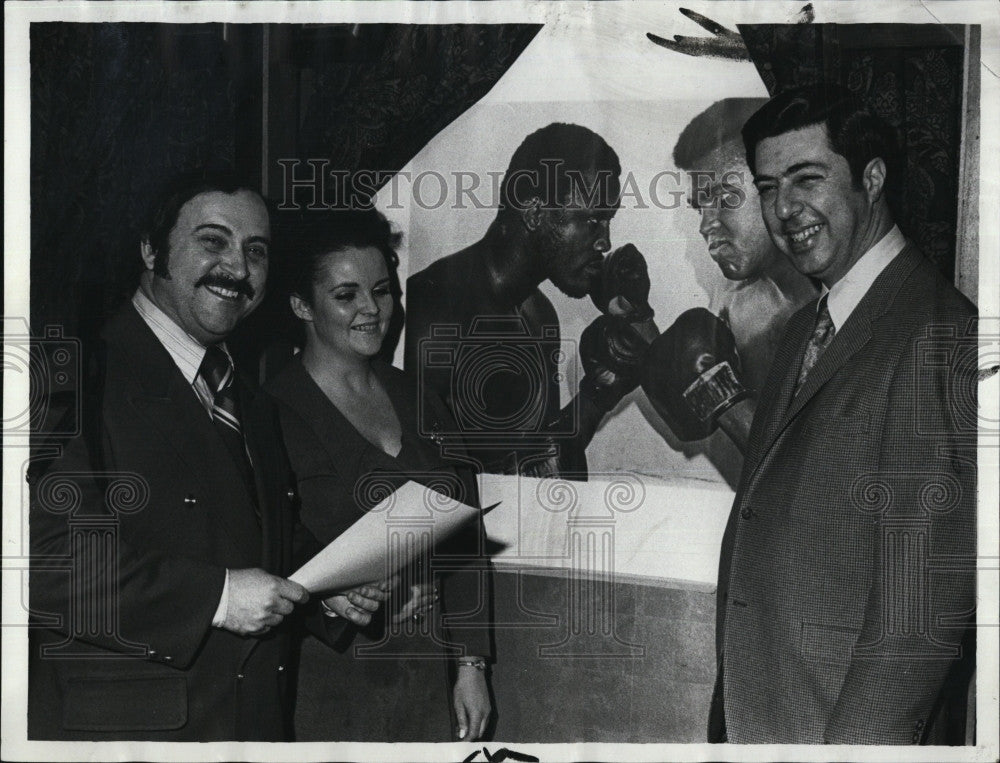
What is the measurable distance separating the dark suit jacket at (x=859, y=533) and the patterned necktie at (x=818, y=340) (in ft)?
0.07

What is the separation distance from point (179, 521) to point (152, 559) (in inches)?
5.5

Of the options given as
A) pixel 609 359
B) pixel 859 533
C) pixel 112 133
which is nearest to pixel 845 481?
pixel 859 533

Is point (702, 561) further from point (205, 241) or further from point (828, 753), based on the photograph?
point (205, 241)

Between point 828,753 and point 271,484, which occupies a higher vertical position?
point 271,484

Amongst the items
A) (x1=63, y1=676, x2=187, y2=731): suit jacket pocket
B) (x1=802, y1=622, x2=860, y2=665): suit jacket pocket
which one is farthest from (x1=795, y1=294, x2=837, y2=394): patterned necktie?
(x1=63, y1=676, x2=187, y2=731): suit jacket pocket

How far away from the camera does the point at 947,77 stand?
3.05m

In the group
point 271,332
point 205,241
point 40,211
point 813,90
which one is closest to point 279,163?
point 205,241

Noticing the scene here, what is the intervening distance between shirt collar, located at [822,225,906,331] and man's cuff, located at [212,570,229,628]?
194cm

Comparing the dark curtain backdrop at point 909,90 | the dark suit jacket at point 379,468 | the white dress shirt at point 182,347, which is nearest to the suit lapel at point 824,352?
the dark curtain backdrop at point 909,90

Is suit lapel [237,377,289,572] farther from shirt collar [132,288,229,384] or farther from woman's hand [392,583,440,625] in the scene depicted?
woman's hand [392,583,440,625]

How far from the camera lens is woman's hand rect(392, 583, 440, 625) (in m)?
3.05

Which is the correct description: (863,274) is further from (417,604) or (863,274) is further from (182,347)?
(182,347)

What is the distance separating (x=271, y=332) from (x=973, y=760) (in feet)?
8.15

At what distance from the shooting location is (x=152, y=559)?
2967 mm
